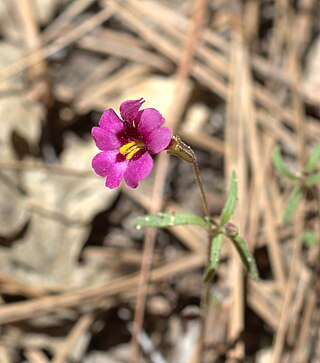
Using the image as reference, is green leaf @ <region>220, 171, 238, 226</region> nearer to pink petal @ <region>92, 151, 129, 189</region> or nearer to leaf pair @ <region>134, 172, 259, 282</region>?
leaf pair @ <region>134, 172, 259, 282</region>

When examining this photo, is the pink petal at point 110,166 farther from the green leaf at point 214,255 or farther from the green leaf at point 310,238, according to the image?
the green leaf at point 310,238

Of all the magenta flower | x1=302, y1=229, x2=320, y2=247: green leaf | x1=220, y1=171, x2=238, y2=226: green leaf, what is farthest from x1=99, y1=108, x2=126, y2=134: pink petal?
x1=302, y1=229, x2=320, y2=247: green leaf

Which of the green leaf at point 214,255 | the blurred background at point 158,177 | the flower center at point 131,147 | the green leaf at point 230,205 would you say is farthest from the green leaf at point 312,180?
the flower center at point 131,147

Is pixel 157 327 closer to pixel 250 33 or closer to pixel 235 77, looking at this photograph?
pixel 235 77

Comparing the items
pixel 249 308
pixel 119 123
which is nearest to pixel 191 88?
pixel 249 308

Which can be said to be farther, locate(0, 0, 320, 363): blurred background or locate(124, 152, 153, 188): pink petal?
locate(0, 0, 320, 363): blurred background

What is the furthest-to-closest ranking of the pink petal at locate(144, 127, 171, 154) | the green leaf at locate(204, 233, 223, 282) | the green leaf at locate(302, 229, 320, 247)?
1. the green leaf at locate(302, 229, 320, 247)
2. the green leaf at locate(204, 233, 223, 282)
3. the pink petal at locate(144, 127, 171, 154)
